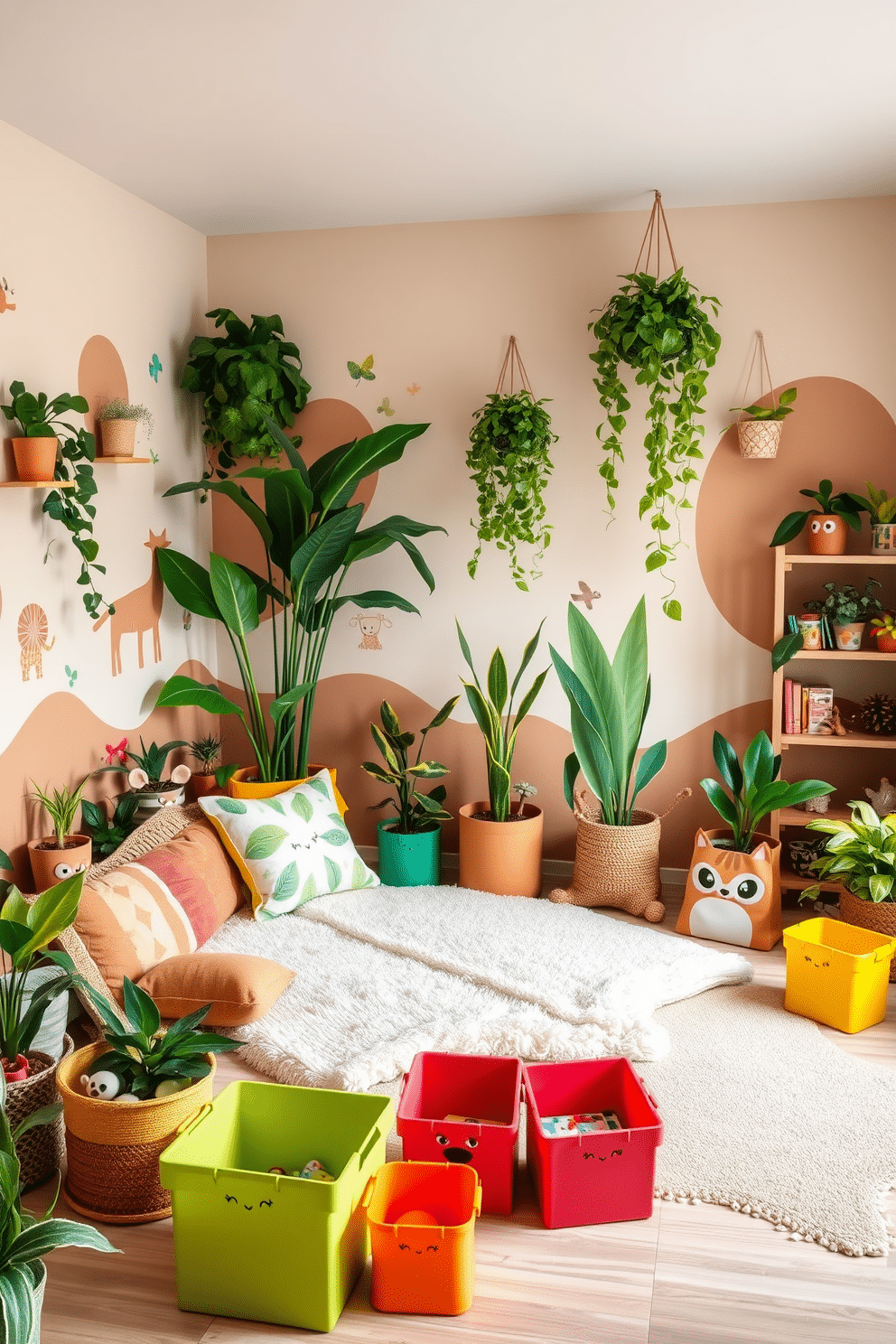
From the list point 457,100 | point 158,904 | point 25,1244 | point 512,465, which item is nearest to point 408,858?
point 158,904

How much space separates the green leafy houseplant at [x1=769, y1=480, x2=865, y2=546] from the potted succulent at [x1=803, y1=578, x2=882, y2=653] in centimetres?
20

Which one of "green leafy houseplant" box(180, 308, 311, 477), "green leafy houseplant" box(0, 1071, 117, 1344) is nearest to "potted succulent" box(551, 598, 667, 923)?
"green leafy houseplant" box(180, 308, 311, 477)

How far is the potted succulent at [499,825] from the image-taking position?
11.6 ft

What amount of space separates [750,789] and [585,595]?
0.92 metres

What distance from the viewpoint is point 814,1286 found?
1.82 m

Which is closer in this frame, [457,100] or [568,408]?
[457,100]

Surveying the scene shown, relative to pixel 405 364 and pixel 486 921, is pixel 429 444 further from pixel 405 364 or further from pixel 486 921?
pixel 486 921

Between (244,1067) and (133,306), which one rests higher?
(133,306)

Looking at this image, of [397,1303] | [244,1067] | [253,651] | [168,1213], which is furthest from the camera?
[253,651]

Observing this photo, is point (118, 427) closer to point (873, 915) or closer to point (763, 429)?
point (763, 429)

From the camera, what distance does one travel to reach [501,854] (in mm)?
3535

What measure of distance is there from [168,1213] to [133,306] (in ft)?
8.76

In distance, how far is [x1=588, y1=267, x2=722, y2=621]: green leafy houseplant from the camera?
3.22 meters

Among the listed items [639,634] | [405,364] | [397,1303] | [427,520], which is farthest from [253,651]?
[397,1303]
